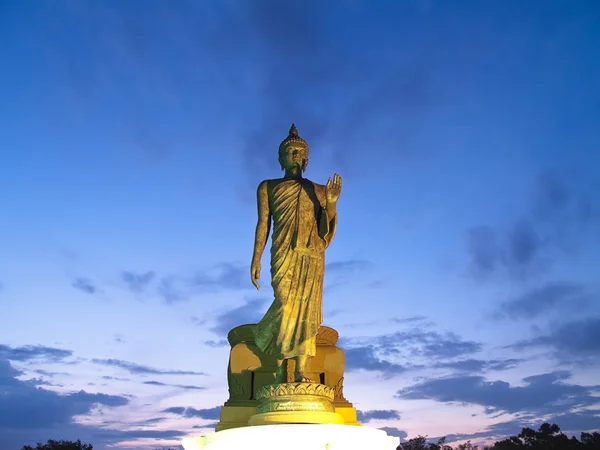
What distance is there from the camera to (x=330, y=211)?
898cm

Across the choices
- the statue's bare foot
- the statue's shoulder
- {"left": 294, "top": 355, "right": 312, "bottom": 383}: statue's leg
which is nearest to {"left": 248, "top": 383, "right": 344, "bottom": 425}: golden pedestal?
the statue's bare foot

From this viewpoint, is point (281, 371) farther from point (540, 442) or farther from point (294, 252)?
point (540, 442)

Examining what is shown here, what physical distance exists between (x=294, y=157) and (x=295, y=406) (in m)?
4.28

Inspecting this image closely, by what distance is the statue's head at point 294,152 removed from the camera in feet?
32.1

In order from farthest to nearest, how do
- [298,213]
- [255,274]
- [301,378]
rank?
[255,274]
[298,213]
[301,378]

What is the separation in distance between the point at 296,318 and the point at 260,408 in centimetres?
145

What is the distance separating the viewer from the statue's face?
980 centimetres

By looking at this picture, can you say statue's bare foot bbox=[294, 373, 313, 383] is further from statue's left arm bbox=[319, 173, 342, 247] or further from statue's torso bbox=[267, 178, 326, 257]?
statue's left arm bbox=[319, 173, 342, 247]

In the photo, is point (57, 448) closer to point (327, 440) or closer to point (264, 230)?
point (264, 230)

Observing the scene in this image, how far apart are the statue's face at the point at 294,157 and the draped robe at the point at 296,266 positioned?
1.09ft

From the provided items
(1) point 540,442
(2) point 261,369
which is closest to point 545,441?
(1) point 540,442

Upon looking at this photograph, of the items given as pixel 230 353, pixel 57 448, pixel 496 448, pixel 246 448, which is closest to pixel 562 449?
pixel 496 448

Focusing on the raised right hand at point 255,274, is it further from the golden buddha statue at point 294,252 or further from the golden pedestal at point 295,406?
the golden pedestal at point 295,406

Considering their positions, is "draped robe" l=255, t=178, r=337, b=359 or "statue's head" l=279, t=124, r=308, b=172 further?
"statue's head" l=279, t=124, r=308, b=172
